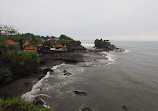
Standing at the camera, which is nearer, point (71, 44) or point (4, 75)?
point (4, 75)

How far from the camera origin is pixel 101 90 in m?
15.8

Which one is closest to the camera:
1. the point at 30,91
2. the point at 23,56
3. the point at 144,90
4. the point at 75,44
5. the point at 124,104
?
the point at 124,104

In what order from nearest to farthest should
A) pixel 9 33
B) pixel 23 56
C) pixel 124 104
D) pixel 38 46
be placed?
1. pixel 124 104
2. pixel 9 33
3. pixel 23 56
4. pixel 38 46

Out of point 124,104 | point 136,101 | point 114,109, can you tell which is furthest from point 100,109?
point 136,101

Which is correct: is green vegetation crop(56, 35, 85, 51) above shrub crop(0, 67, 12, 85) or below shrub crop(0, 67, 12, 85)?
above

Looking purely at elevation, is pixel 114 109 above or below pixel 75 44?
below

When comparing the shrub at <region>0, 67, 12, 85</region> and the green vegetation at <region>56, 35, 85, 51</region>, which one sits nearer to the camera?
the shrub at <region>0, 67, 12, 85</region>

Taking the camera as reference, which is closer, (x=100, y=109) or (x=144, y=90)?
(x=100, y=109)

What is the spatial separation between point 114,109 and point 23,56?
69.4 ft

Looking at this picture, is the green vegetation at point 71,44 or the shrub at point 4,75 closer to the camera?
the shrub at point 4,75

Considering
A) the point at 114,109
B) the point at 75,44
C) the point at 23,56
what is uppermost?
the point at 75,44

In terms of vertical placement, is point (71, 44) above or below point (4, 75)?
above

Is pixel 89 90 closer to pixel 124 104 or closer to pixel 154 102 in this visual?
pixel 124 104

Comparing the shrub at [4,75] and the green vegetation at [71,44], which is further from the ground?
the green vegetation at [71,44]
